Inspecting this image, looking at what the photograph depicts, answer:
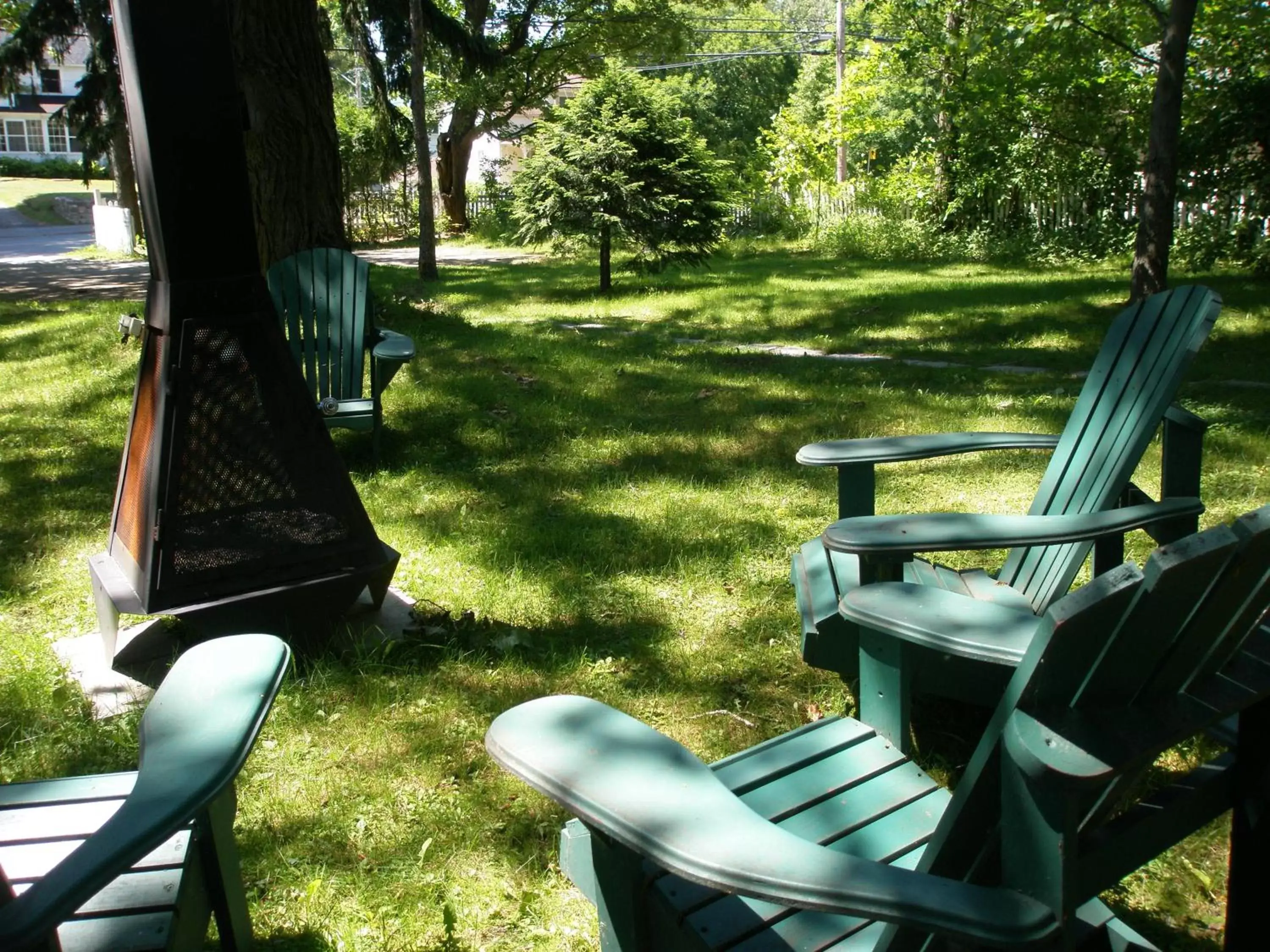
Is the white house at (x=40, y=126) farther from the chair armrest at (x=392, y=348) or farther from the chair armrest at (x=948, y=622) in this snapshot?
the chair armrest at (x=948, y=622)

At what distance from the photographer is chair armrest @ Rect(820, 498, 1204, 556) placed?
2.21 m

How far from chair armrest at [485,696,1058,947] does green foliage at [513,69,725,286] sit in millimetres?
11447

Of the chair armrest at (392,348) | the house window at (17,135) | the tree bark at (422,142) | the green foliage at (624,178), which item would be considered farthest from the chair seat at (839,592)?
the house window at (17,135)

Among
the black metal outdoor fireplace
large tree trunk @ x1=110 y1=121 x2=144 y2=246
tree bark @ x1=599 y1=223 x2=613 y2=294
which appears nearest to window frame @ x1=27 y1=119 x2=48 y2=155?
large tree trunk @ x1=110 y1=121 x2=144 y2=246

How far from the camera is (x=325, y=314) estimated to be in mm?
5648

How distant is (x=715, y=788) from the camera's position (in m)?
1.37

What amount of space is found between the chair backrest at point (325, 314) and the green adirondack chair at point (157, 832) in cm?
389

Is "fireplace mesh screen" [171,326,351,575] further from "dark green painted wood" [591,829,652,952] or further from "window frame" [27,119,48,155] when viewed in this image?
"window frame" [27,119,48,155]

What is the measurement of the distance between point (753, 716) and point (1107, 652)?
198 cm

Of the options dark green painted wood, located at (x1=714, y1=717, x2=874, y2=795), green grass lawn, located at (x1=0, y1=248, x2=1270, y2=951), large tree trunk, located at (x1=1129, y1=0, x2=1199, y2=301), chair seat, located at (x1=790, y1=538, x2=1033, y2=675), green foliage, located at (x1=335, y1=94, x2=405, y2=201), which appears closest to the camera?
dark green painted wood, located at (x1=714, y1=717, x2=874, y2=795)

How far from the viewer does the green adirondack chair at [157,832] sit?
1130mm

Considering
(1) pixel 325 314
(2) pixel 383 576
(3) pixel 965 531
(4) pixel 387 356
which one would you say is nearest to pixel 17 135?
(1) pixel 325 314

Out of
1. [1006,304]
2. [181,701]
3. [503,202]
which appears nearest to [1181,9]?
[1006,304]

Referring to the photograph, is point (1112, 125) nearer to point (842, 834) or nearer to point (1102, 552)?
point (1102, 552)
